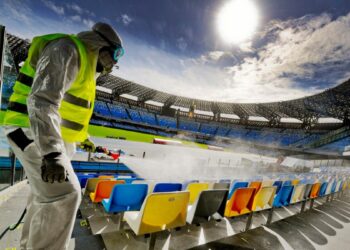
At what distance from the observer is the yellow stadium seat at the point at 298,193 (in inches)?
159

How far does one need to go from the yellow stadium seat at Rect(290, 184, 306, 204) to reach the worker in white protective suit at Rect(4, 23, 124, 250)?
14.0ft

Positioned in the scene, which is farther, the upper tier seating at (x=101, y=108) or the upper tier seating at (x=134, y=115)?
the upper tier seating at (x=134, y=115)

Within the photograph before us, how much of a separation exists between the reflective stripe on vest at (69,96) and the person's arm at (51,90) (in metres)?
0.11

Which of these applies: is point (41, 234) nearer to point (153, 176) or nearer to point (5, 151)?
point (5, 151)

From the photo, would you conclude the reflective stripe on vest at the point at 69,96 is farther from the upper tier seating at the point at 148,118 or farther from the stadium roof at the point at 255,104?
the upper tier seating at the point at 148,118

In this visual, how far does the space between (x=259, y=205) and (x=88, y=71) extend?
339 cm

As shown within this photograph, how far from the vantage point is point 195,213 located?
2385 millimetres

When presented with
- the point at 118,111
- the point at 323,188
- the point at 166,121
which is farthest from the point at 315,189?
the point at 166,121

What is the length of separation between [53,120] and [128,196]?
175 centimetres

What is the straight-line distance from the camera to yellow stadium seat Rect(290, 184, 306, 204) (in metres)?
4.05

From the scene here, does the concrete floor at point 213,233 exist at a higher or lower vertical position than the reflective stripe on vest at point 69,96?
lower

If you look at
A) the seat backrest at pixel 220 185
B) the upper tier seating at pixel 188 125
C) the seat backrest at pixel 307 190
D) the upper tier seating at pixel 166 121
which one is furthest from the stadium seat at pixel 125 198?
the upper tier seating at pixel 188 125

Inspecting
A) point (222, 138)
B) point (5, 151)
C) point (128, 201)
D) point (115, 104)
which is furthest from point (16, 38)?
point (222, 138)

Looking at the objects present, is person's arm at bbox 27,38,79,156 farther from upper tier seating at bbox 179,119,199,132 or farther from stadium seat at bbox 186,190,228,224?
upper tier seating at bbox 179,119,199,132
